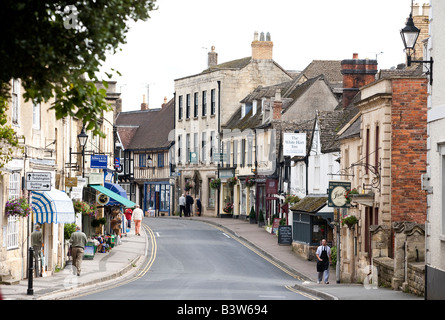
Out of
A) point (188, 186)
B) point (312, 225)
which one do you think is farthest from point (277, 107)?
point (188, 186)

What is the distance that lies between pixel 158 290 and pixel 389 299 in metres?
7.16

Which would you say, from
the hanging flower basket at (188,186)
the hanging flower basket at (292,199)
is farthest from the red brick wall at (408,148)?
the hanging flower basket at (188,186)

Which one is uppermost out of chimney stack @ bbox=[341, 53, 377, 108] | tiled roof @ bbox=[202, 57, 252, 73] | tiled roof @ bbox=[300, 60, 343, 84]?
tiled roof @ bbox=[202, 57, 252, 73]

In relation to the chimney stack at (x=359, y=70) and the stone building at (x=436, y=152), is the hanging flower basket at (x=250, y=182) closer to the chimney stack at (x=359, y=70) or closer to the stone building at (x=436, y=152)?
the chimney stack at (x=359, y=70)

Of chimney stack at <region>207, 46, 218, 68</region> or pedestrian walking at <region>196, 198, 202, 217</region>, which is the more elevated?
chimney stack at <region>207, 46, 218, 68</region>

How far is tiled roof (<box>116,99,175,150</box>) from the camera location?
83.9 meters

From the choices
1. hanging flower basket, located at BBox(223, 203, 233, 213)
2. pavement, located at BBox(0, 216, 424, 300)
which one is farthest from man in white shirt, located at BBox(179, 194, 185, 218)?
pavement, located at BBox(0, 216, 424, 300)

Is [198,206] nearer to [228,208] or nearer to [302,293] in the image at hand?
[228,208]

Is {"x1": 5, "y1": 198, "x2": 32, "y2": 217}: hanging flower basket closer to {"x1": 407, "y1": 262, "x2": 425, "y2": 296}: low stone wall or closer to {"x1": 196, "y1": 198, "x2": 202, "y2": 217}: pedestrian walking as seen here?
{"x1": 407, "y1": 262, "x2": 425, "y2": 296}: low stone wall

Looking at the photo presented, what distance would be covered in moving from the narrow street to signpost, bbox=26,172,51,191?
3531 mm

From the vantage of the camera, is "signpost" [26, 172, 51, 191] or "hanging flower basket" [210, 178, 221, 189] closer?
"signpost" [26, 172, 51, 191]

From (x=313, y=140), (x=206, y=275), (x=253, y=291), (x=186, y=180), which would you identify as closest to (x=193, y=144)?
(x=186, y=180)

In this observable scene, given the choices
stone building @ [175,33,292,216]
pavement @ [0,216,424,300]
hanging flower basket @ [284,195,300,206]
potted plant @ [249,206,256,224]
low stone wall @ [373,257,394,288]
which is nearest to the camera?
pavement @ [0,216,424,300]

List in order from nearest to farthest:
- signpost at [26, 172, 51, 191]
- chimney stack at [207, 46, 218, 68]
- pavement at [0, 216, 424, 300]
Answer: pavement at [0, 216, 424, 300] → signpost at [26, 172, 51, 191] → chimney stack at [207, 46, 218, 68]
